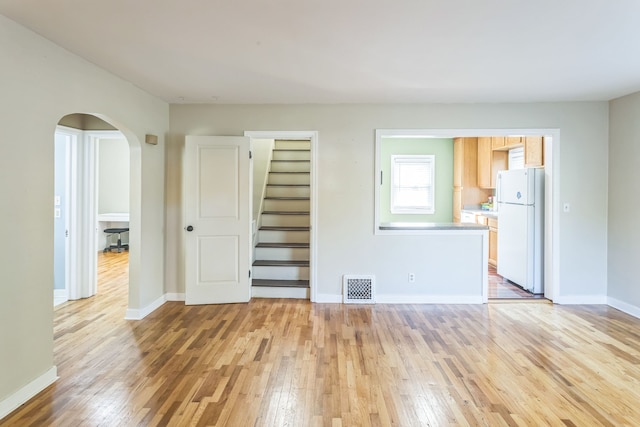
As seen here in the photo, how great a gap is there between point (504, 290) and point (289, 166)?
3875mm

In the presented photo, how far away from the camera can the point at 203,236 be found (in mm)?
4402

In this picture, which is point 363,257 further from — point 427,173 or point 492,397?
point 427,173

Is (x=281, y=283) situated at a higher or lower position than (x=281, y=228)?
lower

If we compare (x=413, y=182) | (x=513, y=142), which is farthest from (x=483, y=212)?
Answer: (x=413, y=182)

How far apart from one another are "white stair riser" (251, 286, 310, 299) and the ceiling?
2.36 m

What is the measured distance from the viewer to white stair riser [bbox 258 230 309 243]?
5.29 meters

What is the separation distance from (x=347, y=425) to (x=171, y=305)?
298 centimetres

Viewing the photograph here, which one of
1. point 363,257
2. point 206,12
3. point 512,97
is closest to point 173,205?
point 363,257

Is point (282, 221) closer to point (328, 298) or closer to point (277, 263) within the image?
point (277, 263)

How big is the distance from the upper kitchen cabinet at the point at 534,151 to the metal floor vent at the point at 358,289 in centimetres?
291

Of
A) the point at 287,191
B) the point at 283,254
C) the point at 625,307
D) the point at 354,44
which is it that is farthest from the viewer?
the point at 287,191

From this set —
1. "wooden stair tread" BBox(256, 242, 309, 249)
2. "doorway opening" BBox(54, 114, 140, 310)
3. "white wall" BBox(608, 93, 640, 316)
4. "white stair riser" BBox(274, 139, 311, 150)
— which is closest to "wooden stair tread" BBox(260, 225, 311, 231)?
"wooden stair tread" BBox(256, 242, 309, 249)

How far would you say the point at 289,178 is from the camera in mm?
6250

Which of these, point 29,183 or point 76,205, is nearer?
point 29,183
